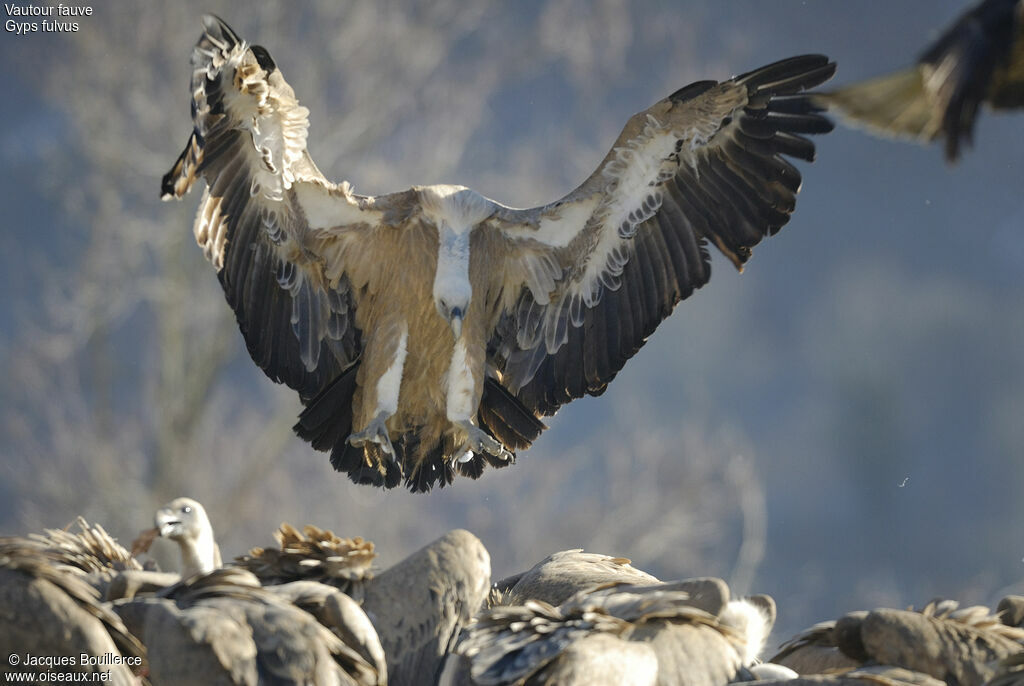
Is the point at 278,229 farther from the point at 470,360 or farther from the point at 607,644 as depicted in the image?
the point at 607,644

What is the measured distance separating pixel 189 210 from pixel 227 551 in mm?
3424

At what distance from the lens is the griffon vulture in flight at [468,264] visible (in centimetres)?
352

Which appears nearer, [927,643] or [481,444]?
[927,643]

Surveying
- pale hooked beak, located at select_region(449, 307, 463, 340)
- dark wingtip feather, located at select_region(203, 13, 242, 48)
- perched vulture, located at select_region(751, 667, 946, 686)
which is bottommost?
perched vulture, located at select_region(751, 667, 946, 686)

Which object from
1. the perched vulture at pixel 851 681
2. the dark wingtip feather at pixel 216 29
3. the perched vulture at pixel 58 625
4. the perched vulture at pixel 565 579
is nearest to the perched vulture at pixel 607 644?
the perched vulture at pixel 851 681

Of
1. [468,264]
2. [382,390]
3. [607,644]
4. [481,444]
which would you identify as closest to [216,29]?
[468,264]

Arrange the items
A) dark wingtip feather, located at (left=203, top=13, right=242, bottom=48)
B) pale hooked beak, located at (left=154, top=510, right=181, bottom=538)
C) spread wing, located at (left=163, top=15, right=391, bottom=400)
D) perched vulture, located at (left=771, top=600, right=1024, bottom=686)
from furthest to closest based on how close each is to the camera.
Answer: spread wing, located at (left=163, top=15, right=391, bottom=400), dark wingtip feather, located at (left=203, top=13, right=242, bottom=48), pale hooked beak, located at (left=154, top=510, right=181, bottom=538), perched vulture, located at (left=771, top=600, right=1024, bottom=686)

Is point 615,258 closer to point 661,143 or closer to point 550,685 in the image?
point 661,143

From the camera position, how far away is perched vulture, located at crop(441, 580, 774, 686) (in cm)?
168

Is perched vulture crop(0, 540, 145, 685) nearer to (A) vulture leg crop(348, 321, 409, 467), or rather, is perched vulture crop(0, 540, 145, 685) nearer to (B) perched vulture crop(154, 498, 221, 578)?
(B) perched vulture crop(154, 498, 221, 578)

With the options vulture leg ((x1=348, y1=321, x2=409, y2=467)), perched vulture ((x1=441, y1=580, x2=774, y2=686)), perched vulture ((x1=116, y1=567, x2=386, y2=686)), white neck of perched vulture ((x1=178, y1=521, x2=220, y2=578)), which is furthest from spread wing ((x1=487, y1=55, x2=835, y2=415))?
perched vulture ((x1=116, y1=567, x2=386, y2=686))

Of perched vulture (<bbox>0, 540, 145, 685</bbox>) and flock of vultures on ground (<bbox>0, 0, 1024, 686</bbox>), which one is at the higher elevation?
flock of vultures on ground (<bbox>0, 0, 1024, 686</bbox>)

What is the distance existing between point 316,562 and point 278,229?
1.86 m

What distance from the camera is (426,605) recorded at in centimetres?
201
